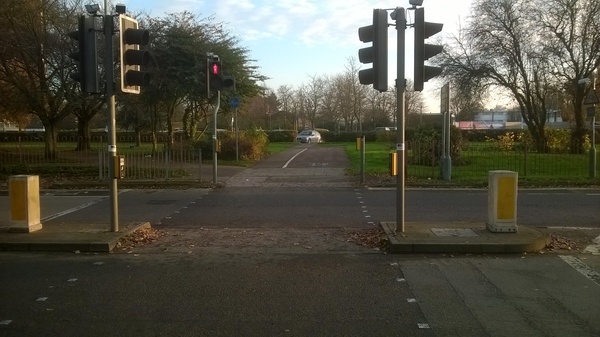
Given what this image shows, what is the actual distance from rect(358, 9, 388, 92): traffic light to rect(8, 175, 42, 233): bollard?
5.69 m

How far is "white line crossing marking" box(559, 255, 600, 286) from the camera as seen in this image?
23.4 ft

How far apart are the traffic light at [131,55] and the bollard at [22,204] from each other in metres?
2.29

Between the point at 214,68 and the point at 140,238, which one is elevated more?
the point at 214,68

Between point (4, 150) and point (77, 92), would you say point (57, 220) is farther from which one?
point (77, 92)

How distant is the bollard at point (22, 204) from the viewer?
9.55 meters

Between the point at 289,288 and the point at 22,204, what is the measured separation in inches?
210

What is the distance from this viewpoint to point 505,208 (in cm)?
929

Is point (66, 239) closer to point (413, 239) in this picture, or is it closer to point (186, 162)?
point (413, 239)

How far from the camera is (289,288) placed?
21.9ft

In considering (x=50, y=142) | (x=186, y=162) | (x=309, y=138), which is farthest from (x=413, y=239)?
(x=309, y=138)

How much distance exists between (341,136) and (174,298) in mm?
50211

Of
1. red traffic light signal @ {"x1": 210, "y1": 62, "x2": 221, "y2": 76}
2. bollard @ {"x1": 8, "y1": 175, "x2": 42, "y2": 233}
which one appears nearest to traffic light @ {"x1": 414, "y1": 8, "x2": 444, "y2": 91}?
bollard @ {"x1": 8, "y1": 175, "x2": 42, "y2": 233}

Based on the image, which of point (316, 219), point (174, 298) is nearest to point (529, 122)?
point (316, 219)

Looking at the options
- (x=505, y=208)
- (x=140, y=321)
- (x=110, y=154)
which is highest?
(x=110, y=154)
